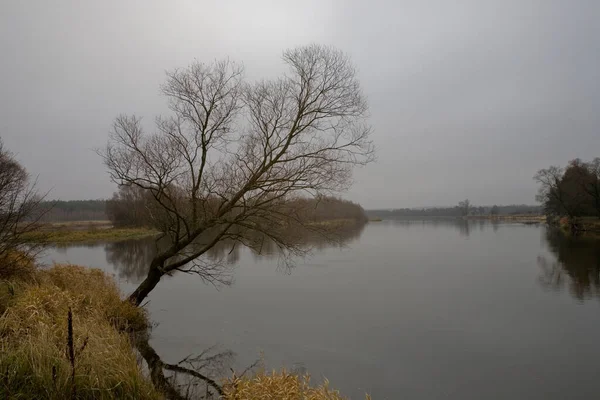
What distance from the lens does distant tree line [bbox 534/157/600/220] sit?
41938mm

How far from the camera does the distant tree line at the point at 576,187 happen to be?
41.9 metres

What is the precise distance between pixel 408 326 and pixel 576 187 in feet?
151

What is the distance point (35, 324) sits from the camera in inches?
191

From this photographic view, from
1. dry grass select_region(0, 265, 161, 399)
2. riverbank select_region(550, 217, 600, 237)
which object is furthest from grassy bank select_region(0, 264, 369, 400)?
riverbank select_region(550, 217, 600, 237)

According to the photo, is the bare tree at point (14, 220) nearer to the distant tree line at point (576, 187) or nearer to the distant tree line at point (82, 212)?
the distant tree line at point (576, 187)

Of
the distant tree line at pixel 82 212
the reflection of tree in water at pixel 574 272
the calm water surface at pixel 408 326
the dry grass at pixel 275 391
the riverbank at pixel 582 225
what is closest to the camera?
the dry grass at pixel 275 391

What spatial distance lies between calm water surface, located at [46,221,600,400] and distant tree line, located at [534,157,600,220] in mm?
30964

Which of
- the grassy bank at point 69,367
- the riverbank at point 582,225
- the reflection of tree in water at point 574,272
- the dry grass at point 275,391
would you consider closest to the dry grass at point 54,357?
the grassy bank at point 69,367

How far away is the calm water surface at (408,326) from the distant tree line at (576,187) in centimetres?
3096

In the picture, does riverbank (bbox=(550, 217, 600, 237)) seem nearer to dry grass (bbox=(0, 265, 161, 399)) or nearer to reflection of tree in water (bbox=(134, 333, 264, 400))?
reflection of tree in water (bbox=(134, 333, 264, 400))

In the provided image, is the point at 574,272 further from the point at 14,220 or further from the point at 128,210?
the point at 128,210

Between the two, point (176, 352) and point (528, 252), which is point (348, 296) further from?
point (528, 252)

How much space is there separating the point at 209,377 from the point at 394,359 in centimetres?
344

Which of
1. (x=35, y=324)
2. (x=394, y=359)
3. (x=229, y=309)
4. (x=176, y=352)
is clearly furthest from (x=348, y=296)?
(x=35, y=324)
